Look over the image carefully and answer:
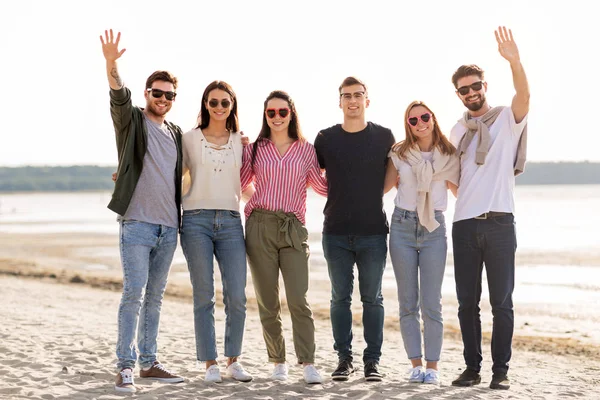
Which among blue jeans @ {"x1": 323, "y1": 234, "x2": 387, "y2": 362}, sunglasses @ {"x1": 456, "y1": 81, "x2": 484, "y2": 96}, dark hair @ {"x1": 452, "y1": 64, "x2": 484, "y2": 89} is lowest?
blue jeans @ {"x1": 323, "y1": 234, "x2": 387, "y2": 362}

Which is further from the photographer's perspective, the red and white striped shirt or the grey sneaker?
the grey sneaker

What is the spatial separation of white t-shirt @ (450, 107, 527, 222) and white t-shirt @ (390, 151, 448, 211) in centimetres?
17

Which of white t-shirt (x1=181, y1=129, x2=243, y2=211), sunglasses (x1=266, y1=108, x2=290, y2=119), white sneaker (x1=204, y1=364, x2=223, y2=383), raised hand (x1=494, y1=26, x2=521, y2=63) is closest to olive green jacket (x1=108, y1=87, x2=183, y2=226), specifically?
white t-shirt (x1=181, y1=129, x2=243, y2=211)

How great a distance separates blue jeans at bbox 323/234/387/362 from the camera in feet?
19.9

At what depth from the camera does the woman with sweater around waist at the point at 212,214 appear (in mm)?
5844

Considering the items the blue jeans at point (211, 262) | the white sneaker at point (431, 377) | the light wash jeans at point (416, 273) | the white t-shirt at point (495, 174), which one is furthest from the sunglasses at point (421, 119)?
the white sneaker at point (431, 377)

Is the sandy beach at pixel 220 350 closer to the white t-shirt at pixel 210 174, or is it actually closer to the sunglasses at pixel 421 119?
the white t-shirt at pixel 210 174

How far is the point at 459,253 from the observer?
599 centimetres

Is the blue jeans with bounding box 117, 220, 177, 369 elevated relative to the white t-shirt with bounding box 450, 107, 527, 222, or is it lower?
lower

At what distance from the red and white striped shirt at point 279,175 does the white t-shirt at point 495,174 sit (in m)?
1.32

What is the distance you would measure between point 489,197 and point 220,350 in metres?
4.28

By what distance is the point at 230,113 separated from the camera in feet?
20.0

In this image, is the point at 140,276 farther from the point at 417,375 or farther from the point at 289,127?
the point at 417,375

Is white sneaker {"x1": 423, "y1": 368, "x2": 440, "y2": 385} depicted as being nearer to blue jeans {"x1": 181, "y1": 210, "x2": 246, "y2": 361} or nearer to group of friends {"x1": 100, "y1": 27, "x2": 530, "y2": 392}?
group of friends {"x1": 100, "y1": 27, "x2": 530, "y2": 392}
